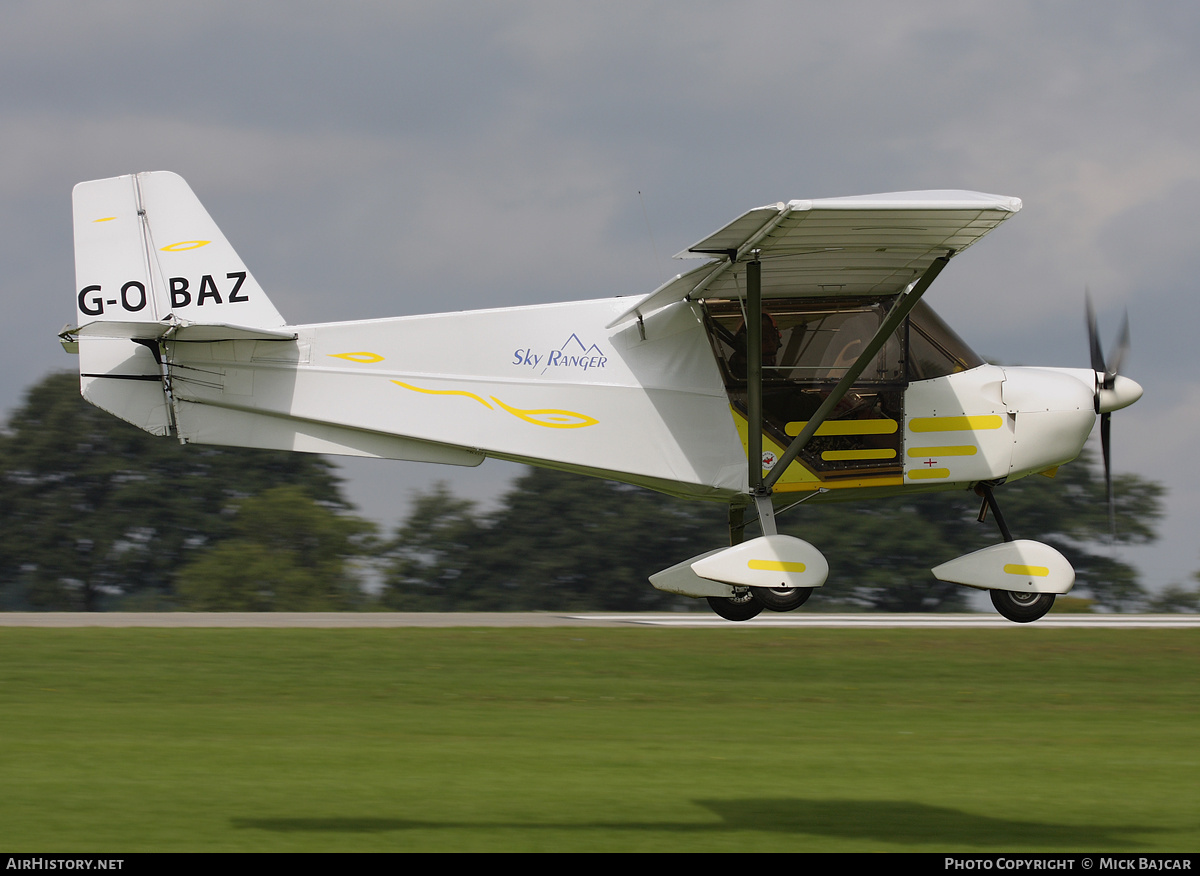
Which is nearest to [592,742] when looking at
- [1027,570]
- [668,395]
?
[668,395]

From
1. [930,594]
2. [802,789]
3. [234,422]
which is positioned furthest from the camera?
[930,594]

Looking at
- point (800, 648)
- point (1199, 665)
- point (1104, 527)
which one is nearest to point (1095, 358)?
point (1199, 665)

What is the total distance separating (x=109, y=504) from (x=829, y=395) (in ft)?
115

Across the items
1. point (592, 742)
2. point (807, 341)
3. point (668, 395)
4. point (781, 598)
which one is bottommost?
point (592, 742)

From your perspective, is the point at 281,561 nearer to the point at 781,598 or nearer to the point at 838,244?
the point at 781,598

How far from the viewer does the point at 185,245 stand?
12.9m

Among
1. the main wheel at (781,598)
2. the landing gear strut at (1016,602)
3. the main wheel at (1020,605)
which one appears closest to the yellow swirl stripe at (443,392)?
the main wheel at (781,598)

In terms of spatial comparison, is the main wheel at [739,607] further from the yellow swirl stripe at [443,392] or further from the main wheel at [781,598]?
the yellow swirl stripe at [443,392]

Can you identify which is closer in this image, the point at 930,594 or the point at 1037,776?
the point at 1037,776

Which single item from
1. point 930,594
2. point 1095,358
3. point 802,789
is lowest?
point 930,594

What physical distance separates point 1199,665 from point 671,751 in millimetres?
6673

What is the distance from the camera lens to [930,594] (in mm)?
35781

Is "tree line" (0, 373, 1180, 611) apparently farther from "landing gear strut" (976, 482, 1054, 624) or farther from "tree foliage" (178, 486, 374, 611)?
"landing gear strut" (976, 482, 1054, 624)

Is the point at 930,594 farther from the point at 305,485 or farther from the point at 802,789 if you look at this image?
the point at 802,789
